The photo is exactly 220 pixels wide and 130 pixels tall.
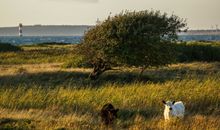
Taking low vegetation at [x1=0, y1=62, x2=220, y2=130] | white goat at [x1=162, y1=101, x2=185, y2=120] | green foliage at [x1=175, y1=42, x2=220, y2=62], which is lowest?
green foliage at [x1=175, y1=42, x2=220, y2=62]

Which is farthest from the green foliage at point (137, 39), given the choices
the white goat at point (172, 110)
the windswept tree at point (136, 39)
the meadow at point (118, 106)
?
the white goat at point (172, 110)

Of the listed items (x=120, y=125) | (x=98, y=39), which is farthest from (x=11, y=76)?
(x=120, y=125)

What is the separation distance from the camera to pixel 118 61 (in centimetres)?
2658

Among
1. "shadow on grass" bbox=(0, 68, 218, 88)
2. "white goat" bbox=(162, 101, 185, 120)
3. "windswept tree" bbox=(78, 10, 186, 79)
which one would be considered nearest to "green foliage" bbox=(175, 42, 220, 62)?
"shadow on grass" bbox=(0, 68, 218, 88)

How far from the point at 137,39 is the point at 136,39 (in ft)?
0.17

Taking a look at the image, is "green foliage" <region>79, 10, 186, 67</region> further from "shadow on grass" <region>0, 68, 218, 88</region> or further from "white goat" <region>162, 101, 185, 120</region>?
"white goat" <region>162, 101, 185, 120</region>

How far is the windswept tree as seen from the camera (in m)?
26.5

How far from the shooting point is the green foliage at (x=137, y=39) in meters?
26.4

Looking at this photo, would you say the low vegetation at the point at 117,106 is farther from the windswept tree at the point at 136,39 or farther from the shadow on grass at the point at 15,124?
the windswept tree at the point at 136,39

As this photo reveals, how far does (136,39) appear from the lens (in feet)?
87.1

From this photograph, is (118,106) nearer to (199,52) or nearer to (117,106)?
(117,106)

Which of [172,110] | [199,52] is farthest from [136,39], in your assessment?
[199,52]

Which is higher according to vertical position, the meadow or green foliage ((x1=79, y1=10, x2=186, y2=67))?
green foliage ((x1=79, y1=10, x2=186, y2=67))

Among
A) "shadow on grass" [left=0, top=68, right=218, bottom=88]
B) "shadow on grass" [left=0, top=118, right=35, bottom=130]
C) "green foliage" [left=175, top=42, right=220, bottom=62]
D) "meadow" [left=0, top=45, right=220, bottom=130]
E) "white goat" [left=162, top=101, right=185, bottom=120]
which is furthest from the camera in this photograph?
"green foliage" [left=175, top=42, right=220, bottom=62]
